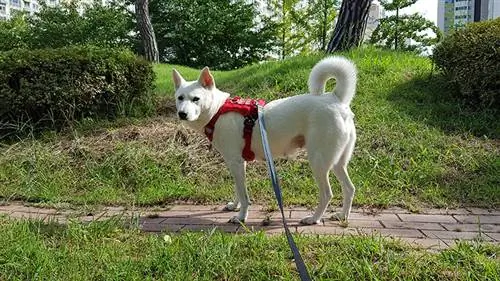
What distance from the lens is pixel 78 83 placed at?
6078mm

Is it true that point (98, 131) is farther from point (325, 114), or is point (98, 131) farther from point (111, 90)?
point (325, 114)

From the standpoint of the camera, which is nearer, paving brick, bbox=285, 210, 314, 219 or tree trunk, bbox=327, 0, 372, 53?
paving brick, bbox=285, 210, 314, 219

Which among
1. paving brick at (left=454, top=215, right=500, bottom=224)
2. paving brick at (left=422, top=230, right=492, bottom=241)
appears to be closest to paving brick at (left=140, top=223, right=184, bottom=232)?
paving brick at (left=422, top=230, right=492, bottom=241)

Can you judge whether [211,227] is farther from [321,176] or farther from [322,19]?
[322,19]

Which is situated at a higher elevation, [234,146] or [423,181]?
[234,146]

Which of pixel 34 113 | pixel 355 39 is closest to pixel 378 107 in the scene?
pixel 355 39

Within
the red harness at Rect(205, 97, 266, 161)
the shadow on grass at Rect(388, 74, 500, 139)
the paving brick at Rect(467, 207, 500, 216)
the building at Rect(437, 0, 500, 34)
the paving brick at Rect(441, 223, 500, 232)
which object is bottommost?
the paving brick at Rect(467, 207, 500, 216)

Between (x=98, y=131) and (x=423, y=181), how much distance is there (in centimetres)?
430

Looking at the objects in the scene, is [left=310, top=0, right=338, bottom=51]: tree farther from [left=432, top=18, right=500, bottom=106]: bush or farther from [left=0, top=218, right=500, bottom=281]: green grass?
[left=0, top=218, right=500, bottom=281]: green grass

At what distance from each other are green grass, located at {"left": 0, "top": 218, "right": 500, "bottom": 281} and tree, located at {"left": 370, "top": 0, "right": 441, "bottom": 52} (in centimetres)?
1480

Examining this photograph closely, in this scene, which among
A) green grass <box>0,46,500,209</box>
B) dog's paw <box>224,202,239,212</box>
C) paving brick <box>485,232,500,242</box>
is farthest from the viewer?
green grass <box>0,46,500,209</box>

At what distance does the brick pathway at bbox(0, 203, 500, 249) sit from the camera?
10.1ft

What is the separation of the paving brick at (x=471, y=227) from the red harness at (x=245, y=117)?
1654 millimetres

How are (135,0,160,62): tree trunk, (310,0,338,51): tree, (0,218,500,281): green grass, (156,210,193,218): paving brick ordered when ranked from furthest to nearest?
1. (310,0,338,51): tree
2. (135,0,160,62): tree trunk
3. (156,210,193,218): paving brick
4. (0,218,500,281): green grass
